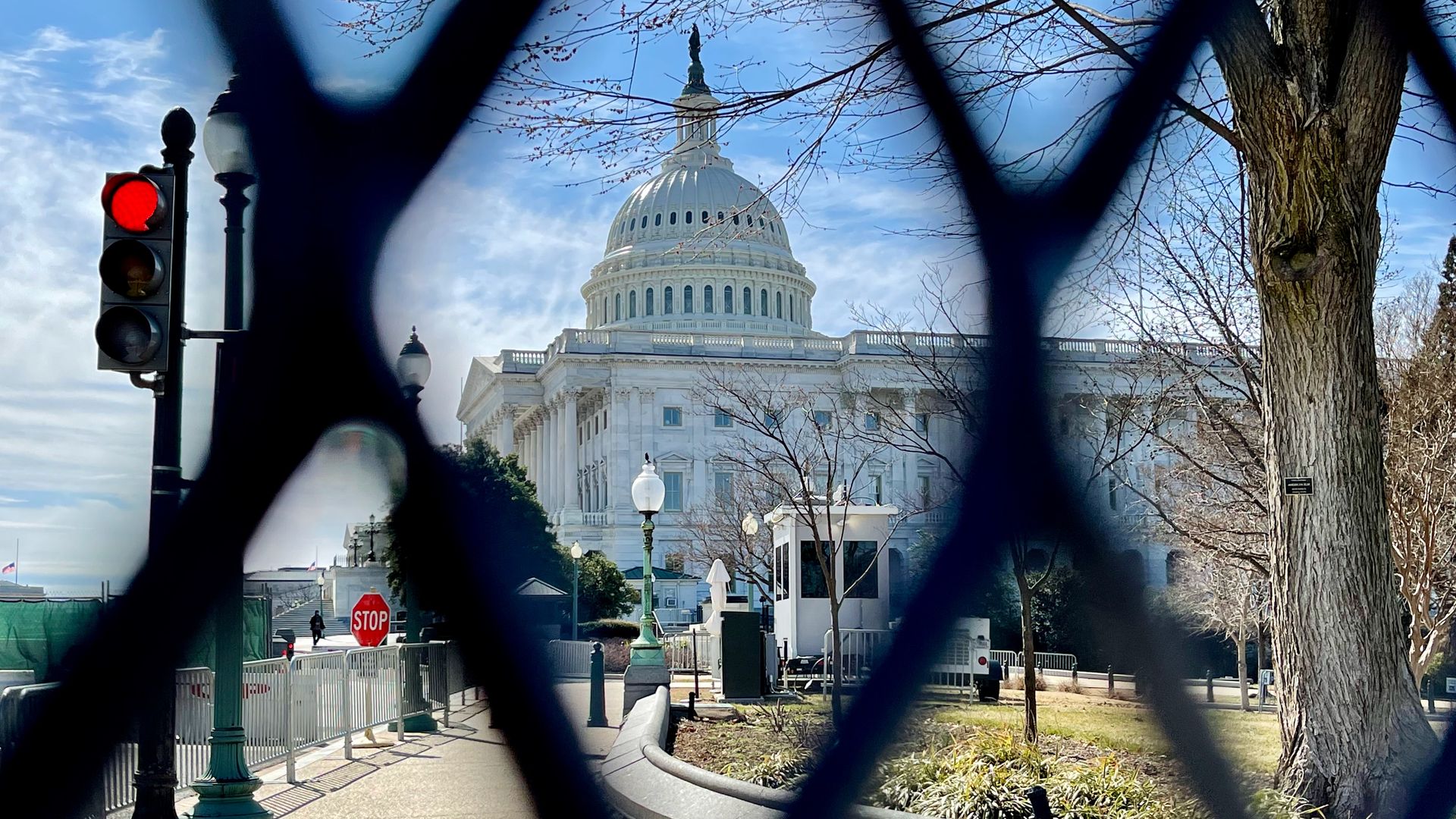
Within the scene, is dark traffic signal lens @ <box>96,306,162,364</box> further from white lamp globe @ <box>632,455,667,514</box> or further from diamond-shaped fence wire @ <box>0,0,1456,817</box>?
white lamp globe @ <box>632,455,667,514</box>

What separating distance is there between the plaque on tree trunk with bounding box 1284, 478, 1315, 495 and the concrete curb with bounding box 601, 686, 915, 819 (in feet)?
9.20

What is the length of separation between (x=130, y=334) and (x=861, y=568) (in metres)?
19.8

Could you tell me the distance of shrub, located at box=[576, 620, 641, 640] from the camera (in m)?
47.4

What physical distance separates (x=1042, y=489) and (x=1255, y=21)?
12706mm

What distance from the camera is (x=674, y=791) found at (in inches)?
328

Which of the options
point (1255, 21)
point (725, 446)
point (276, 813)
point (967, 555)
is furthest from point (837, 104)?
point (725, 446)

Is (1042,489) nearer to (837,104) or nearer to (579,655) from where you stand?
(837,104)

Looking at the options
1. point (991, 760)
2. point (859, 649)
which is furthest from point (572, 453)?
point (991, 760)

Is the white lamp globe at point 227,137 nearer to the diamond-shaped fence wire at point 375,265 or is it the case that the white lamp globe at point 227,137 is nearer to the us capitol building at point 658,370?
the diamond-shaped fence wire at point 375,265

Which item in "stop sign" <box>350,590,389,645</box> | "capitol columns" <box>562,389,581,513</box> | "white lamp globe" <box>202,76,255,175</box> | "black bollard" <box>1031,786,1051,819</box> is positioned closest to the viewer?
"black bollard" <box>1031,786,1051,819</box>

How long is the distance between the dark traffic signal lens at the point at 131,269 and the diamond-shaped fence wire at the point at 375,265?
1.74 metres

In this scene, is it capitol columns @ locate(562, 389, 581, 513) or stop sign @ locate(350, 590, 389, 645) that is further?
capitol columns @ locate(562, 389, 581, 513)

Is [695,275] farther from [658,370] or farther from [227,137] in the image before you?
[227,137]

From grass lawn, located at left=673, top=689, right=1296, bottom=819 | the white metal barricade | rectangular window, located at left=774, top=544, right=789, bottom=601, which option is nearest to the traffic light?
grass lawn, located at left=673, top=689, right=1296, bottom=819
